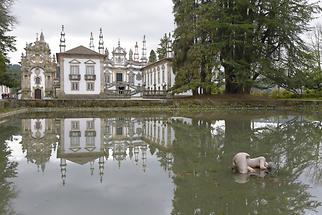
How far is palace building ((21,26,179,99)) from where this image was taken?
42781 mm

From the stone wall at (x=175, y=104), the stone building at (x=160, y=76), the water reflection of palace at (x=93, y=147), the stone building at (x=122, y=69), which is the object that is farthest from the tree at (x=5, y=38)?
the stone building at (x=122, y=69)

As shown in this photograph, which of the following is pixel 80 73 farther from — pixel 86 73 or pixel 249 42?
pixel 249 42

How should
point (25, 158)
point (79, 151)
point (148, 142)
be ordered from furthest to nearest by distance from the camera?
point (148, 142) → point (79, 151) → point (25, 158)

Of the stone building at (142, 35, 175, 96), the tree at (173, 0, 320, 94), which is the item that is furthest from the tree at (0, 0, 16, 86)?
the stone building at (142, 35, 175, 96)

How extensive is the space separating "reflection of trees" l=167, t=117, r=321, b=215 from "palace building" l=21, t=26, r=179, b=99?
95.6 feet

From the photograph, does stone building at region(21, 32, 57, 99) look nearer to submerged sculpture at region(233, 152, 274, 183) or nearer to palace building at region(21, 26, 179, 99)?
palace building at region(21, 26, 179, 99)

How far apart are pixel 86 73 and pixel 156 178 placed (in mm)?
38860

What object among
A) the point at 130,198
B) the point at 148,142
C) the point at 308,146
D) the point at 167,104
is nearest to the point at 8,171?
the point at 130,198

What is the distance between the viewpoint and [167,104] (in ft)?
94.3

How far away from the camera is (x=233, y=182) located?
17.8ft

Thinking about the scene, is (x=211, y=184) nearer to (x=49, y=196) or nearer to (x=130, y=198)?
(x=130, y=198)

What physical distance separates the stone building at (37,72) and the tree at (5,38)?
22624mm

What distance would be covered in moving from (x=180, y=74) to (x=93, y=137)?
1975 centimetres

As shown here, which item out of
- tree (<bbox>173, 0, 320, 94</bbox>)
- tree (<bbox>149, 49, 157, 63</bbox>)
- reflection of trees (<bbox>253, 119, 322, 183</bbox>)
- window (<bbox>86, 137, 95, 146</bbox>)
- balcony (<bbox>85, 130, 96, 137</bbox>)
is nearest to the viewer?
reflection of trees (<bbox>253, 119, 322, 183</bbox>)
